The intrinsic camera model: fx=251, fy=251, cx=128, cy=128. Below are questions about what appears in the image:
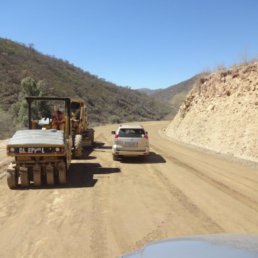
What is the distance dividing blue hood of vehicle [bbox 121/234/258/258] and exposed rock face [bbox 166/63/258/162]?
35.1ft

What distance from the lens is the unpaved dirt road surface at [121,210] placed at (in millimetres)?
4734

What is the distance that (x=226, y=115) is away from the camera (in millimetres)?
16891

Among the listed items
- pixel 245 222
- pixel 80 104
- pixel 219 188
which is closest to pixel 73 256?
pixel 245 222

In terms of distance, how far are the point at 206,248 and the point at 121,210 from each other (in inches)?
158

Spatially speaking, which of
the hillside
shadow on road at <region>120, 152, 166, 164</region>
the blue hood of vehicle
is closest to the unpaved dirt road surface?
the blue hood of vehicle

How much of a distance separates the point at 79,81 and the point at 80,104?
59505 millimetres

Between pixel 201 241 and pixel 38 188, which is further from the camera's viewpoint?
pixel 38 188

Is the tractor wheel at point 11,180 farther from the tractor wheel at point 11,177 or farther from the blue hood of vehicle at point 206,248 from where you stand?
the blue hood of vehicle at point 206,248

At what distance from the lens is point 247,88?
53.7 feet

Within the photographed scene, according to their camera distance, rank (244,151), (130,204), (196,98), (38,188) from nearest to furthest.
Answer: (130,204)
(38,188)
(244,151)
(196,98)

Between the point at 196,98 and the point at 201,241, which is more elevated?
the point at 196,98

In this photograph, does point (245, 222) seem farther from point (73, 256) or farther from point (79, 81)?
point (79, 81)

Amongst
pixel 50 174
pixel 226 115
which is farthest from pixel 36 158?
pixel 226 115

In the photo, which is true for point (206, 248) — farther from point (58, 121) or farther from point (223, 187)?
point (58, 121)
